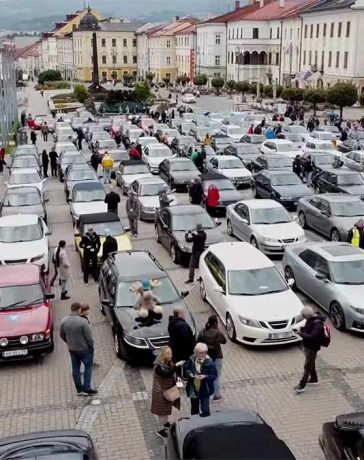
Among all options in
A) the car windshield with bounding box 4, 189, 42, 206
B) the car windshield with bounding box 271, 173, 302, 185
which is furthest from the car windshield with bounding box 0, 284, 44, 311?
the car windshield with bounding box 271, 173, 302, 185

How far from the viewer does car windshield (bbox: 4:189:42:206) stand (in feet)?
74.2

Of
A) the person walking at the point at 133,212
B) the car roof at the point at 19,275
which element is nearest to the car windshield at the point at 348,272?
the car roof at the point at 19,275

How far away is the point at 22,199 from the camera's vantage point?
22875 millimetres

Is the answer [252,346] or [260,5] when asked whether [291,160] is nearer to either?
[252,346]

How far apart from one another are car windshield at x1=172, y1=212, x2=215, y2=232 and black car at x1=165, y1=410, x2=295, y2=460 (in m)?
11.3

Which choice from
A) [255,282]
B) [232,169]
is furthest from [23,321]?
[232,169]

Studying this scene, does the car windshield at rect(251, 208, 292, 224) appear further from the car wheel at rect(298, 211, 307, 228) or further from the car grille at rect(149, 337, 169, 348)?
the car grille at rect(149, 337, 169, 348)

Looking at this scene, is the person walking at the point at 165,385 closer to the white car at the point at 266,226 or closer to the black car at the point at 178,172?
the white car at the point at 266,226

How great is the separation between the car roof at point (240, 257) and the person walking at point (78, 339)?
14.3 feet

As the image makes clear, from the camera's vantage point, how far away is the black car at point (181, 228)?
18.3m

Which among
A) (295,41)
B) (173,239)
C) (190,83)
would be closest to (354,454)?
(173,239)

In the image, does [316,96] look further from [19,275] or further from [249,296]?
[19,275]

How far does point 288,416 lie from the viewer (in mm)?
10367

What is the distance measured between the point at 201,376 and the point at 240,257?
5467mm
